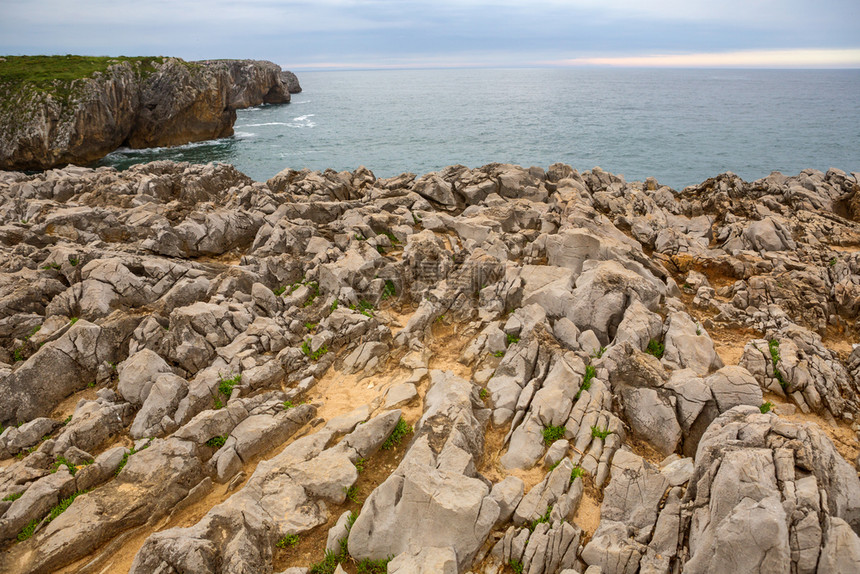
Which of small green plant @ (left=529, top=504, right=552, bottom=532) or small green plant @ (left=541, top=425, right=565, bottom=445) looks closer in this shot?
small green plant @ (left=529, top=504, right=552, bottom=532)

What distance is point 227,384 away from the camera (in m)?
16.0

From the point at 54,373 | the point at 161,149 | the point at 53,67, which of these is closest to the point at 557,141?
the point at 161,149

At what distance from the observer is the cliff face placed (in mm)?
64562

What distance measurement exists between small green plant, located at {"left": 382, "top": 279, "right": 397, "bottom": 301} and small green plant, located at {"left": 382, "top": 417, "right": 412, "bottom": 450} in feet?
28.1

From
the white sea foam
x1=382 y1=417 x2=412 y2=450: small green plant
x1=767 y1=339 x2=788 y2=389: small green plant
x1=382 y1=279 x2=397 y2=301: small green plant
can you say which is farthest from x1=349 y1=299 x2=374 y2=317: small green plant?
the white sea foam

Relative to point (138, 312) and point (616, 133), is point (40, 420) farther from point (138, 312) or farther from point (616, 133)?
point (616, 133)

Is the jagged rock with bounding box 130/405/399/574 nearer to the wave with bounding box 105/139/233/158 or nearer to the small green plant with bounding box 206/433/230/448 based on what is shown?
the small green plant with bounding box 206/433/230/448

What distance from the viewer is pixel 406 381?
52.4ft

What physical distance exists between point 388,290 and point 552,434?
11196 mm

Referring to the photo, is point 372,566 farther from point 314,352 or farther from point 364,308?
point 364,308

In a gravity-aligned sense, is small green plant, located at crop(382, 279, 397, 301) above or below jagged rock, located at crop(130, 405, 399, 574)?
above

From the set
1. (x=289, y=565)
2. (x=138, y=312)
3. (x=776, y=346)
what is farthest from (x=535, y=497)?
(x=138, y=312)

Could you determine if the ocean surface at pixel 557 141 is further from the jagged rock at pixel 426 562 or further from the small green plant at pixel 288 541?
the jagged rock at pixel 426 562

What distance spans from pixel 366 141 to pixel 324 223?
59474 mm
